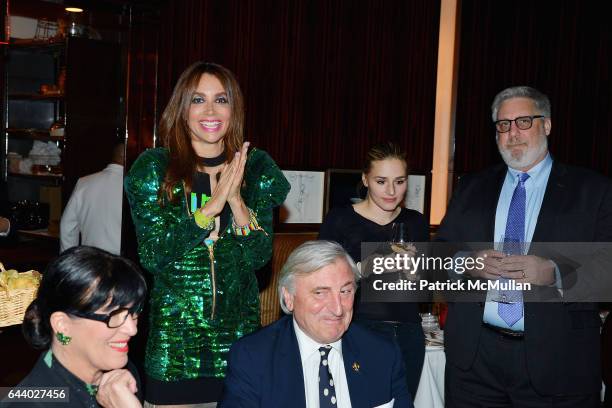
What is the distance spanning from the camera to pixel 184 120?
2.32 metres

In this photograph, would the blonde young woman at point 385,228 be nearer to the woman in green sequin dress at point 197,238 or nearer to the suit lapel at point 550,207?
the suit lapel at point 550,207

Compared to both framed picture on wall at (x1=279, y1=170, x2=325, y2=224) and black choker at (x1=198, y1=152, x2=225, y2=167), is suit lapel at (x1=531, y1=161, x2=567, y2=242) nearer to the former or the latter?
black choker at (x1=198, y1=152, x2=225, y2=167)

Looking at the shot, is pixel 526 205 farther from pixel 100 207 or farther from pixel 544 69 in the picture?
pixel 544 69

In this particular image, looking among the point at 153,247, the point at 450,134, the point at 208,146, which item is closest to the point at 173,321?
the point at 153,247

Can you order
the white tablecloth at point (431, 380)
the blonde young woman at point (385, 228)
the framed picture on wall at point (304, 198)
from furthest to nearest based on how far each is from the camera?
the framed picture on wall at point (304, 198)
the white tablecloth at point (431, 380)
the blonde young woman at point (385, 228)

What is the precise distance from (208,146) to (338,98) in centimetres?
254

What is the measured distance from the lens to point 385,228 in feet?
10.3

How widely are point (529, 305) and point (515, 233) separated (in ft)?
0.88

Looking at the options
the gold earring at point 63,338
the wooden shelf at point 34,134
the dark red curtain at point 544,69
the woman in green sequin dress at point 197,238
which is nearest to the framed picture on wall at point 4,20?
the wooden shelf at point 34,134

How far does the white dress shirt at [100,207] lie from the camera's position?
4.68 meters

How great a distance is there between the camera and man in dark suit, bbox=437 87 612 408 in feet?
8.25

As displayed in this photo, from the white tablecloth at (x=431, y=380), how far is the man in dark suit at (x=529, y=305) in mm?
356

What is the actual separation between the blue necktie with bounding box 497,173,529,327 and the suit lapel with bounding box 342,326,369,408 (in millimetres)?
687

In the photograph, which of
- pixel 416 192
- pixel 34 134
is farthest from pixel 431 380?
pixel 34 134
